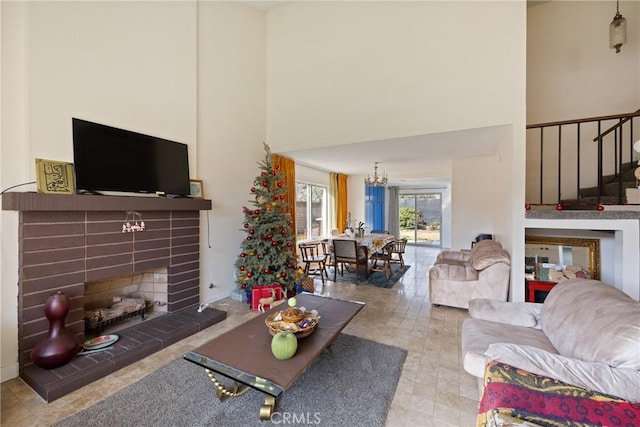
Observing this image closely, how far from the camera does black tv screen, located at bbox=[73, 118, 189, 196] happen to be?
2.37m

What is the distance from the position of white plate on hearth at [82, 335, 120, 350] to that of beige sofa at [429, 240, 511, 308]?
3.68m

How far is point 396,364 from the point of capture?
2.25m

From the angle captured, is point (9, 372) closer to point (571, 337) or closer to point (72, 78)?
point (72, 78)

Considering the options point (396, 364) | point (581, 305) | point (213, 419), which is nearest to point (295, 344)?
point (213, 419)

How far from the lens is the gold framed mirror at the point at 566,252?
9.93ft

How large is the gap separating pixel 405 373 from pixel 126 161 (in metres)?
3.32

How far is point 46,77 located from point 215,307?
2.93 meters

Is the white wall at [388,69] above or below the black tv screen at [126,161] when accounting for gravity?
above

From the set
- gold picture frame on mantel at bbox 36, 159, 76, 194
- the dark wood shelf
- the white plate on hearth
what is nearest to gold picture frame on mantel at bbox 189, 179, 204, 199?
the dark wood shelf

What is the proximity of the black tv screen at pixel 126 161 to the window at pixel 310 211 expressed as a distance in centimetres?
322

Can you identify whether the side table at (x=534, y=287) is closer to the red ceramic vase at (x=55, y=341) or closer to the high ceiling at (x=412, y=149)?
the high ceiling at (x=412, y=149)

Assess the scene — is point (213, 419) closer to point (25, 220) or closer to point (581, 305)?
point (25, 220)

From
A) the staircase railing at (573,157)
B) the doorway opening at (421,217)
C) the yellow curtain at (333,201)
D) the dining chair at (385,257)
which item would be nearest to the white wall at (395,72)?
the staircase railing at (573,157)

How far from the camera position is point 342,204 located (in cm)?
779
